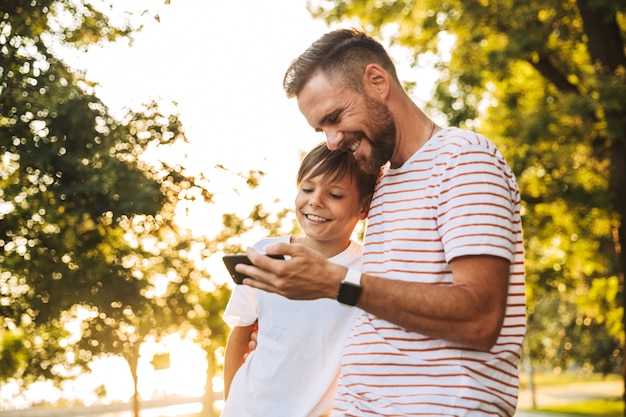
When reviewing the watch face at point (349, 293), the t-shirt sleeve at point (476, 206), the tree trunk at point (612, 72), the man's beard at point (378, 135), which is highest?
the tree trunk at point (612, 72)

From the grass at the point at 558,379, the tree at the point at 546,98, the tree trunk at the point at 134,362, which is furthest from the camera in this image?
the grass at the point at 558,379

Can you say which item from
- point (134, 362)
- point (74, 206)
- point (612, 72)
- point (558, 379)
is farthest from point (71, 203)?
point (558, 379)

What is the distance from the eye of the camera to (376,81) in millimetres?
2287

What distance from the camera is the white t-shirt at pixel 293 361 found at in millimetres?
2707

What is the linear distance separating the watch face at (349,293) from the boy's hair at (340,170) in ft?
2.68

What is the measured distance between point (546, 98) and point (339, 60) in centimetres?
1173

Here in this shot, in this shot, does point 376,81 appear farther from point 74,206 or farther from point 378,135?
point 74,206

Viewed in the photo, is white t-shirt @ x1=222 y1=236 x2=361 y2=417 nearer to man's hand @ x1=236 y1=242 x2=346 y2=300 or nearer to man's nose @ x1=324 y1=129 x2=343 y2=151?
man's nose @ x1=324 y1=129 x2=343 y2=151

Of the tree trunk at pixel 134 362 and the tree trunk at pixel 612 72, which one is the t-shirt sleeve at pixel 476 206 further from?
the tree trunk at pixel 612 72

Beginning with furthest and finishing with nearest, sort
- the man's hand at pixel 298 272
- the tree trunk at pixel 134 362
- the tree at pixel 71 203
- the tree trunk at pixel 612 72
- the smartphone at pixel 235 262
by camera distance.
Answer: the tree trunk at pixel 612 72
the tree trunk at pixel 134 362
the tree at pixel 71 203
the smartphone at pixel 235 262
the man's hand at pixel 298 272

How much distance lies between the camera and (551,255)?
1602cm

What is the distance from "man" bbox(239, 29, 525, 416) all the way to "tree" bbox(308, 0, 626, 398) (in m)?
8.23

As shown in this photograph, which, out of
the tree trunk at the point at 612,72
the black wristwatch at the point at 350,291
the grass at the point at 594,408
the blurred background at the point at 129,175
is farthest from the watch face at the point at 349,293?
the grass at the point at 594,408

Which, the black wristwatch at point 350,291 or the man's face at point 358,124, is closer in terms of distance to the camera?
the black wristwatch at point 350,291
